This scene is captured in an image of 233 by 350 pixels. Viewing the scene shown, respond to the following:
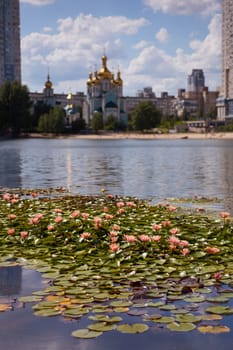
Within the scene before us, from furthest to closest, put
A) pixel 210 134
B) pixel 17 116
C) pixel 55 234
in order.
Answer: pixel 210 134 → pixel 17 116 → pixel 55 234

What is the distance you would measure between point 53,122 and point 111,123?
60.5 feet

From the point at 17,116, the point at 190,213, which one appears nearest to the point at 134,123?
the point at 17,116

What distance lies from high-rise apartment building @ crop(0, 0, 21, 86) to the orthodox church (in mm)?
20665

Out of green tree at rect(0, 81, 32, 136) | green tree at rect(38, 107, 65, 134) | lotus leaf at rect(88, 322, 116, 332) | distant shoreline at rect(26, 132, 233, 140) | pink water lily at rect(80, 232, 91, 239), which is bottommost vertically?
A: lotus leaf at rect(88, 322, 116, 332)

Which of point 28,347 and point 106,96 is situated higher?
point 106,96

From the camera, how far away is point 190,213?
11.0m

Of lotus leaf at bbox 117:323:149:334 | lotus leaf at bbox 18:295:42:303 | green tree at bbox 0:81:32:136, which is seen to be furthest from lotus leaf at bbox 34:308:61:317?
green tree at bbox 0:81:32:136

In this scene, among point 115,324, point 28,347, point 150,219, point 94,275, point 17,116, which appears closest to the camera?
point 28,347

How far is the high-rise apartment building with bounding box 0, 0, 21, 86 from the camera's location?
137m

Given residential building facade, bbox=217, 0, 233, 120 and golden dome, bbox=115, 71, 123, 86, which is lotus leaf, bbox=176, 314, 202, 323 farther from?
residential building facade, bbox=217, 0, 233, 120

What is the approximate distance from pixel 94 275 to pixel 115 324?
4.75 feet

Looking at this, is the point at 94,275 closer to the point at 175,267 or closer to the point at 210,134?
the point at 175,267

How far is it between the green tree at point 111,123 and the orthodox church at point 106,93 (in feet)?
13.4

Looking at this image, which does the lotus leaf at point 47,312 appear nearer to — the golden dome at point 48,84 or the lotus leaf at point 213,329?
the lotus leaf at point 213,329
